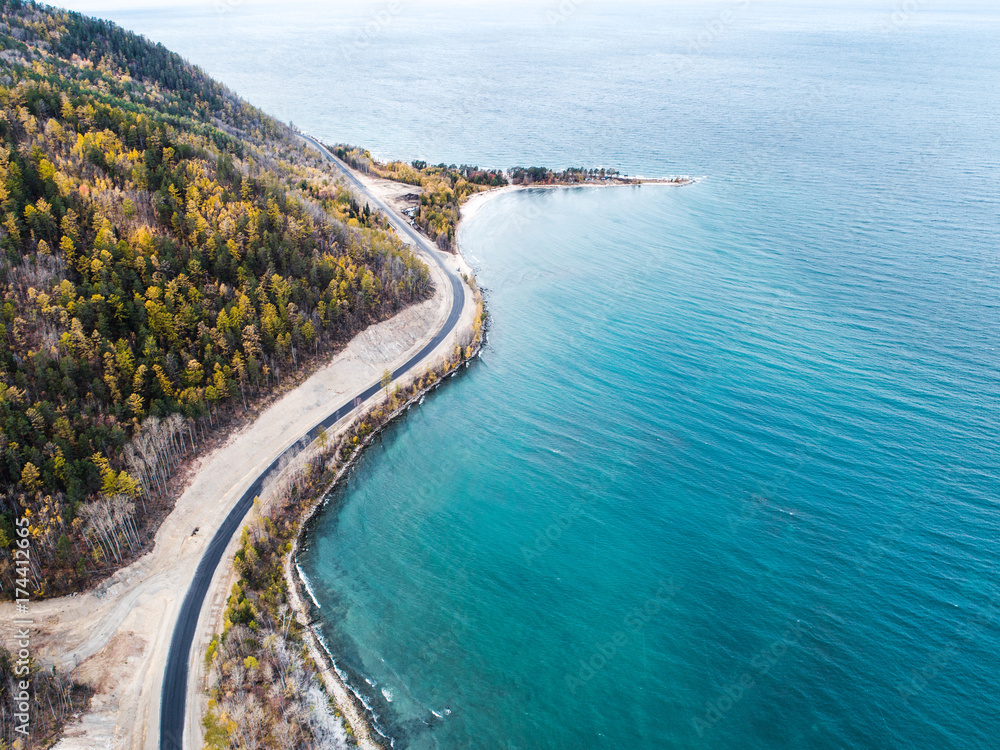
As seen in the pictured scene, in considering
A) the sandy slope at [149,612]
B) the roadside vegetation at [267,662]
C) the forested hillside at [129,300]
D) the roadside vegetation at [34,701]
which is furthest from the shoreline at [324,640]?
the roadside vegetation at [34,701]

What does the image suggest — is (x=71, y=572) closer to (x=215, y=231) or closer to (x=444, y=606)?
(x=444, y=606)

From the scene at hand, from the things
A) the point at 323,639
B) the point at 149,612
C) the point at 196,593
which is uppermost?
the point at 196,593

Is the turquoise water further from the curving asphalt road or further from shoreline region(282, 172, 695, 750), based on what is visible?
the curving asphalt road

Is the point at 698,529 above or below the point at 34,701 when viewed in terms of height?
above

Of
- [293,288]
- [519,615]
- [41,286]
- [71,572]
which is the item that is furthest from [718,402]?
[41,286]

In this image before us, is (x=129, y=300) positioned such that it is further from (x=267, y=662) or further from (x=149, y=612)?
(x=267, y=662)

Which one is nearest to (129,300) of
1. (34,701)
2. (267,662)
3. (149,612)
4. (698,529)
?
(149,612)

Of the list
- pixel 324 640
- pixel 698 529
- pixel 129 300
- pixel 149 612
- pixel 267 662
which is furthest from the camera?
pixel 129 300
